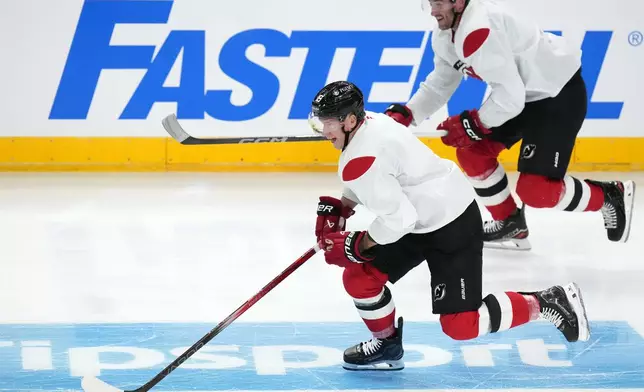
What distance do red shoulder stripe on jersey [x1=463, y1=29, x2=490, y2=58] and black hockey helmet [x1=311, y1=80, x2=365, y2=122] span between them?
106 centimetres

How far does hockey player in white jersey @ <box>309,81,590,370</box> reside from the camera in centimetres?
334

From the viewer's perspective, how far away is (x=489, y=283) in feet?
15.4

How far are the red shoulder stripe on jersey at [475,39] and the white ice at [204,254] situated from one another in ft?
3.16

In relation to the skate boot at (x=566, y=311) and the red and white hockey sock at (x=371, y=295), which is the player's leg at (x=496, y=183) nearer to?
the skate boot at (x=566, y=311)

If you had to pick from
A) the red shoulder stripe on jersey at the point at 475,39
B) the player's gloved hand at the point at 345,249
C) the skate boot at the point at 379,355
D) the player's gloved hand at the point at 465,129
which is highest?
the red shoulder stripe on jersey at the point at 475,39

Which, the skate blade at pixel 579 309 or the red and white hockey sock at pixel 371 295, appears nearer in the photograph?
the red and white hockey sock at pixel 371 295

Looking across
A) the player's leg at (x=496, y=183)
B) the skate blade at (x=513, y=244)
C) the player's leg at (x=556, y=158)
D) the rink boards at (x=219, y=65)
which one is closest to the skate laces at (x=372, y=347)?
the player's leg at (x=556, y=158)

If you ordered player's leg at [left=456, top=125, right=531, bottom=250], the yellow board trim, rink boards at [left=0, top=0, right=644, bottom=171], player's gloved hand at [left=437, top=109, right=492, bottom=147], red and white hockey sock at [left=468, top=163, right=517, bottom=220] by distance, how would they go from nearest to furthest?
player's gloved hand at [left=437, top=109, right=492, bottom=147]
player's leg at [left=456, top=125, right=531, bottom=250]
red and white hockey sock at [left=468, top=163, right=517, bottom=220]
rink boards at [left=0, top=0, right=644, bottom=171]
the yellow board trim

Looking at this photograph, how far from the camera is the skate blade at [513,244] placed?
17.0ft

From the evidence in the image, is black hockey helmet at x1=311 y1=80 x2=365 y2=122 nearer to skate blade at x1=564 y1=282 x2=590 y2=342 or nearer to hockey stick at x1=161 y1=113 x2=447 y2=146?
hockey stick at x1=161 y1=113 x2=447 y2=146

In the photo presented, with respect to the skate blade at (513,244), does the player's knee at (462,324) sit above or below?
below

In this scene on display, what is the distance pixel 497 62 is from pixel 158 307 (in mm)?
1557

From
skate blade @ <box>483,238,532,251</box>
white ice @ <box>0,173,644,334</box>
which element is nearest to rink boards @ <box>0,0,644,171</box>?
white ice @ <box>0,173,644,334</box>

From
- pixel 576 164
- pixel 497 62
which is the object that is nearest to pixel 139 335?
pixel 497 62
